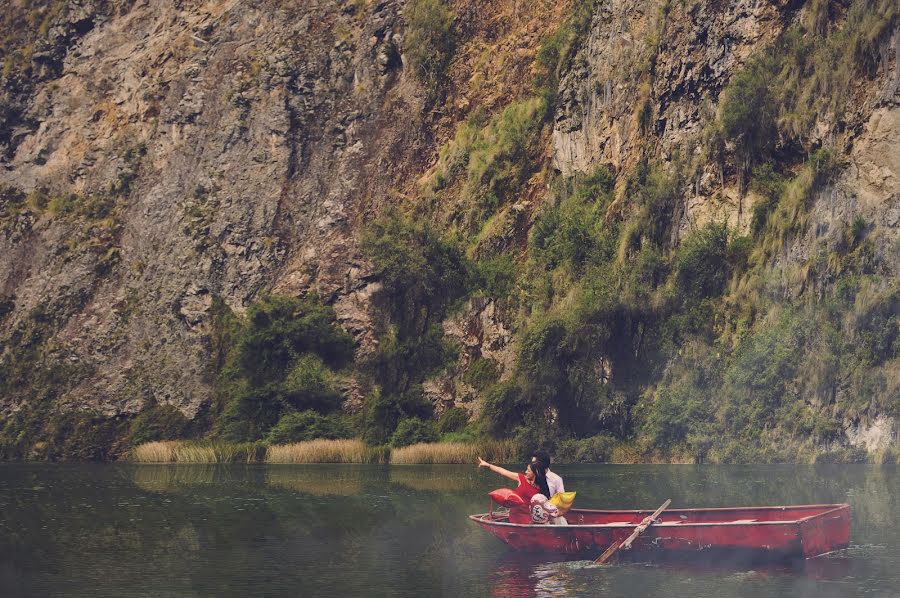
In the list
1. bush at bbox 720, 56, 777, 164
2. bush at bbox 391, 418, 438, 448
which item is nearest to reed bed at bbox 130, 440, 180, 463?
bush at bbox 391, 418, 438, 448

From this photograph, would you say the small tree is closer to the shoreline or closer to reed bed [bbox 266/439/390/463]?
the shoreline

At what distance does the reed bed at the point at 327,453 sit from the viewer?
65.5 meters

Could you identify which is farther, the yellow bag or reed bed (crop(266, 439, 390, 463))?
reed bed (crop(266, 439, 390, 463))

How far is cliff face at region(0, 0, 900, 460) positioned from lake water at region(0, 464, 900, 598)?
22.8 metres

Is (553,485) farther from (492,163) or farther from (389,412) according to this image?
(492,163)

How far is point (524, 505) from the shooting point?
1168 inches

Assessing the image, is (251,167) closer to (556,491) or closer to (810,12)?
(810,12)

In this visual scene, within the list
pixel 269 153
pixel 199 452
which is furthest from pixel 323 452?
pixel 269 153

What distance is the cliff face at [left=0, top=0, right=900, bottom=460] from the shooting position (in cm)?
7012

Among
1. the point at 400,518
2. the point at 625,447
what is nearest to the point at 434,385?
the point at 625,447

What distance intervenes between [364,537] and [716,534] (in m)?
9.58

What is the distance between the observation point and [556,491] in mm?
30281

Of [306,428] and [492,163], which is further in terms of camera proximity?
[492,163]

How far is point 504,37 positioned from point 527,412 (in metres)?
30.2
